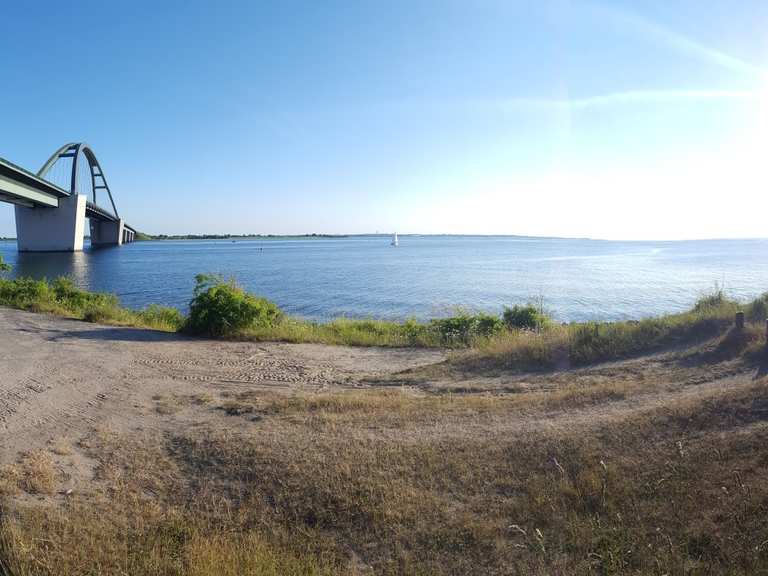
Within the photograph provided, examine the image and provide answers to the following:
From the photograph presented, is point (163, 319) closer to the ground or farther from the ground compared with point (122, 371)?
closer to the ground

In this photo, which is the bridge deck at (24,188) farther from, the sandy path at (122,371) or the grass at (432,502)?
the grass at (432,502)

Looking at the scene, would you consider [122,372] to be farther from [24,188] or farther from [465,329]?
[24,188]

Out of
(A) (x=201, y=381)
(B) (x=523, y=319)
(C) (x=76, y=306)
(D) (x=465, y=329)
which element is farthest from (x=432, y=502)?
(C) (x=76, y=306)

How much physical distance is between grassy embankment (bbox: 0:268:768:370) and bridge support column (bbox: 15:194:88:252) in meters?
A: 67.5

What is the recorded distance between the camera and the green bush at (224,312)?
54.9 ft

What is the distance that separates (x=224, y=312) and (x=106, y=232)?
133 meters

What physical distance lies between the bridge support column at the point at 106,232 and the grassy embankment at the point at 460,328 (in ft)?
382

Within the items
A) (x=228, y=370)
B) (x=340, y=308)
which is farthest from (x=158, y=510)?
(x=340, y=308)

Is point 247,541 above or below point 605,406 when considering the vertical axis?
below

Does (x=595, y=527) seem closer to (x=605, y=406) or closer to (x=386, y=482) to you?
(x=386, y=482)

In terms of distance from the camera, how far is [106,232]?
132 meters

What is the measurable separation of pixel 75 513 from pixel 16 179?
66701 mm

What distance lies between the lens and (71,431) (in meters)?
Result: 7.31

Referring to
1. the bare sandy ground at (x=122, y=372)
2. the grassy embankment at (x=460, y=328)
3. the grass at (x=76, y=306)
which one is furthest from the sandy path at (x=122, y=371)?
the grass at (x=76, y=306)
